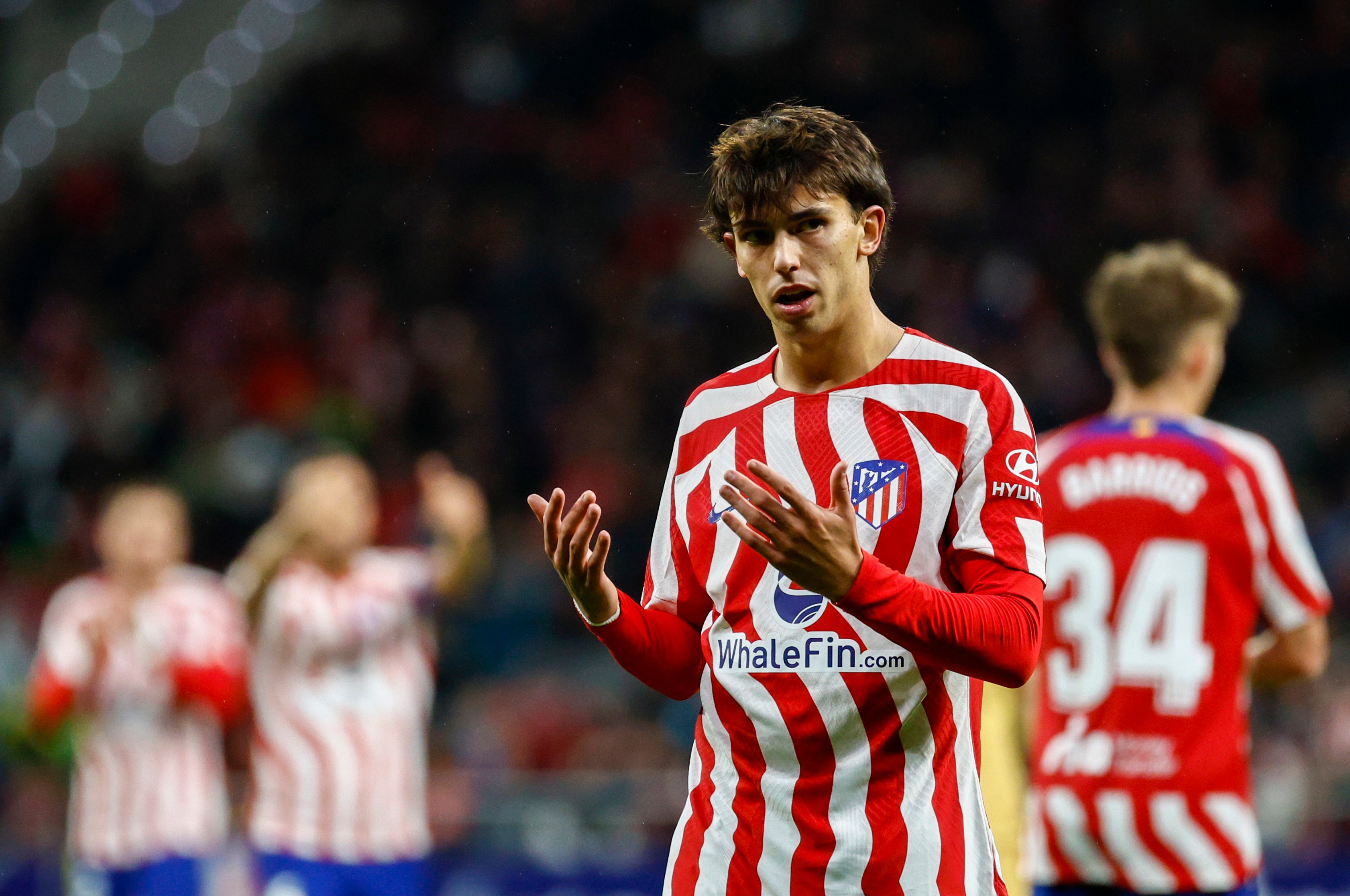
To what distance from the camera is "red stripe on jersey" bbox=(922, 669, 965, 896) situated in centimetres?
243

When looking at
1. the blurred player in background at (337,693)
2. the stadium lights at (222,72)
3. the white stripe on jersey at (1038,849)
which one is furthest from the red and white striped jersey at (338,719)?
the stadium lights at (222,72)

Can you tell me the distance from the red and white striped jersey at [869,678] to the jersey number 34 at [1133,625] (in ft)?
4.02

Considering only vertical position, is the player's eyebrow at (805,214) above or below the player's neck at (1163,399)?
above

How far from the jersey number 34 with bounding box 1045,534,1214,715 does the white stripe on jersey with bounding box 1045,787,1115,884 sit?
0.22m

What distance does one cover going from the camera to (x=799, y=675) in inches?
97.0

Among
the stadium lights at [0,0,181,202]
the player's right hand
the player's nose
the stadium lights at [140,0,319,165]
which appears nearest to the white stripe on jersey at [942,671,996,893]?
the player's right hand

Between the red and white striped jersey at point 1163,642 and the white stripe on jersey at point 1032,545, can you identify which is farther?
the red and white striped jersey at point 1163,642

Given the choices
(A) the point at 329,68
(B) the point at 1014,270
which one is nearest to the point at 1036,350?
(B) the point at 1014,270

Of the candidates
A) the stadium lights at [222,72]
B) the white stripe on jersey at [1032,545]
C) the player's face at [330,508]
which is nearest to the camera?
the white stripe on jersey at [1032,545]

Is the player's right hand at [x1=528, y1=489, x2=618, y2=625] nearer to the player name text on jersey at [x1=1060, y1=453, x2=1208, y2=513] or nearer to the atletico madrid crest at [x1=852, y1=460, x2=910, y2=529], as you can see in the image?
the atletico madrid crest at [x1=852, y1=460, x2=910, y2=529]

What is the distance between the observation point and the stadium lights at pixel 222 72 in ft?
48.3

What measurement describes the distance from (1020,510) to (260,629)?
175 inches

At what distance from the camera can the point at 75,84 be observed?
1495 cm

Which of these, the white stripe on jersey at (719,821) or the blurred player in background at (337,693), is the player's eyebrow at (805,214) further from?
the blurred player in background at (337,693)
